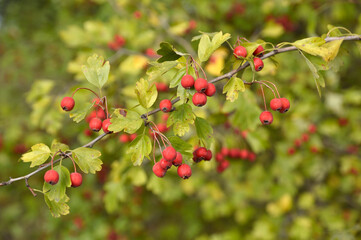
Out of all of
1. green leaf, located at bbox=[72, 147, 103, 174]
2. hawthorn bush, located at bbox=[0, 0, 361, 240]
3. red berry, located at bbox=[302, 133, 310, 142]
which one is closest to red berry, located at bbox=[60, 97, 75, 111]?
hawthorn bush, located at bbox=[0, 0, 361, 240]

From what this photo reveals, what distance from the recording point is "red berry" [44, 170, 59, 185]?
1.37 m

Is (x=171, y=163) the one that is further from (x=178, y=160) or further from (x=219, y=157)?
(x=219, y=157)

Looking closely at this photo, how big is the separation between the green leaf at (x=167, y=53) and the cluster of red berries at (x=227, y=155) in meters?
1.57

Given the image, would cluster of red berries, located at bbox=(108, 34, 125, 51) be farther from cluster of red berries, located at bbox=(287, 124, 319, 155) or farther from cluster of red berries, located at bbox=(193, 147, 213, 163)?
cluster of red berries, located at bbox=(193, 147, 213, 163)

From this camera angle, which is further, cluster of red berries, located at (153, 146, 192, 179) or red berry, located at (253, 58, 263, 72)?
red berry, located at (253, 58, 263, 72)

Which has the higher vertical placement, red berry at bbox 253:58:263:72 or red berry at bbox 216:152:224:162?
red berry at bbox 253:58:263:72

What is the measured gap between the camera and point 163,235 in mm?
5641

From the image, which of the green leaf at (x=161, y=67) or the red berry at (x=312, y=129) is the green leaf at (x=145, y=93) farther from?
the red berry at (x=312, y=129)

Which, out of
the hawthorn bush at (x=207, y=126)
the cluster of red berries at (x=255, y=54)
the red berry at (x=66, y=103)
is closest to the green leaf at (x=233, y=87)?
the hawthorn bush at (x=207, y=126)

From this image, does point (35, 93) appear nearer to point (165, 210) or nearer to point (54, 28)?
point (165, 210)

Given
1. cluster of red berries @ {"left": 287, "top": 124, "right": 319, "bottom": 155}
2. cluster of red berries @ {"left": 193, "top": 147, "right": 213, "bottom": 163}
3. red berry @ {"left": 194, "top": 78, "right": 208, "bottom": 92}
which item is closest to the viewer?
red berry @ {"left": 194, "top": 78, "right": 208, "bottom": 92}

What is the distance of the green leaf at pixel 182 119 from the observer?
1.42 meters

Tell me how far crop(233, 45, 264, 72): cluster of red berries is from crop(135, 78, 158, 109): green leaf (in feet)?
1.36

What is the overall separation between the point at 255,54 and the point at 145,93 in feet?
1.80
